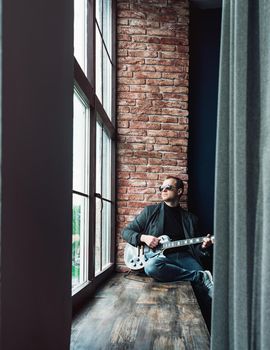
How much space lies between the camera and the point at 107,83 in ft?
14.7

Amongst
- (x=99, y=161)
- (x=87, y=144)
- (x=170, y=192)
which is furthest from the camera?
(x=170, y=192)

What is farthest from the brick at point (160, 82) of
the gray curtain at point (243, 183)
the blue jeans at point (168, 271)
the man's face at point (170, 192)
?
the gray curtain at point (243, 183)

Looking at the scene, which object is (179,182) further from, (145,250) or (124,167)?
(145,250)

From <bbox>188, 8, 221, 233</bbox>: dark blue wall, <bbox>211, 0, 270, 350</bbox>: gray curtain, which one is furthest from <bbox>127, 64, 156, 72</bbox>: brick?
<bbox>211, 0, 270, 350</bbox>: gray curtain

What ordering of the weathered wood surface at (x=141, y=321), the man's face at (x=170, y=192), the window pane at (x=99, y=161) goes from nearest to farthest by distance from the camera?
the weathered wood surface at (x=141, y=321) < the window pane at (x=99, y=161) < the man's face at (x=170, y=192)

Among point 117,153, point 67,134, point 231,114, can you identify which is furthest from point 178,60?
point 231,114

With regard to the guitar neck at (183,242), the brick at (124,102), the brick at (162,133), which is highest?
the brick at (124,102)

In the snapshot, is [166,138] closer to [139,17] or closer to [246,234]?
[139,17]

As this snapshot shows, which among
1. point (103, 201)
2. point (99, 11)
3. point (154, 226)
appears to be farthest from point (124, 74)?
point (154, 226)

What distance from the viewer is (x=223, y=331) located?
134 centimetres

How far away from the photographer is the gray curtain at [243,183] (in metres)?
1.22

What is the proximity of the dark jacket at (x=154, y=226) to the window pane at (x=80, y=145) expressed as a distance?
118 cm

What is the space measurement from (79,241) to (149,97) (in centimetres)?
209

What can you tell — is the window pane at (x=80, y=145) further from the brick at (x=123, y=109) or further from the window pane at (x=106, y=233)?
the brick at (x=123, y=109)
